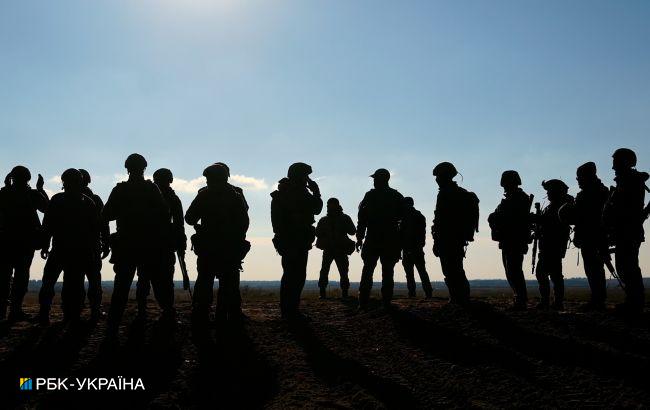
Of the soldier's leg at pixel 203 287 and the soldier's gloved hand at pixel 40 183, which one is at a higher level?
the soldier's gloved hand at pixel 40 183

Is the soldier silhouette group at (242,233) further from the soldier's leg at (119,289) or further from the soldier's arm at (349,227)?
the soldier's arm at (349,227)

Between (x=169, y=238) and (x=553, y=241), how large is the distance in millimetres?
6514

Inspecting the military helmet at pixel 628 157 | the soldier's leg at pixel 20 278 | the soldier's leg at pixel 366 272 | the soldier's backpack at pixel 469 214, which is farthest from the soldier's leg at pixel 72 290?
the military helmet at pixel 628 157

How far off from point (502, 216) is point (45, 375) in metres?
7.13

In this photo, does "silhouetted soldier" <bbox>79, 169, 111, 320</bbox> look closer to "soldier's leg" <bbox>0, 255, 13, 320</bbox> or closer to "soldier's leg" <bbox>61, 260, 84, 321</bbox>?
"soldier's leg" <bbox>61, 260, 84, 321</bbox>

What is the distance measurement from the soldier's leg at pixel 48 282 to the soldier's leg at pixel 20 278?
0.71 metres

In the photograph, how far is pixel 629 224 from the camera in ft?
23.0

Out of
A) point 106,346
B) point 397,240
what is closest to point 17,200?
point 106,346

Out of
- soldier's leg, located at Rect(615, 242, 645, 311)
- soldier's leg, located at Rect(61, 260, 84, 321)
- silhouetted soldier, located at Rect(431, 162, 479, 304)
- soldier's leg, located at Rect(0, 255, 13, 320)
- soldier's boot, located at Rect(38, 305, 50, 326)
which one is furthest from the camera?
silhouetted soldier, located at Rect(431, 162, 479, 304)

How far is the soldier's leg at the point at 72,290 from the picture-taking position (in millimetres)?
7441

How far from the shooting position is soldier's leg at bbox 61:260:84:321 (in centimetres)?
744

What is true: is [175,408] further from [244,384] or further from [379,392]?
[379,392]

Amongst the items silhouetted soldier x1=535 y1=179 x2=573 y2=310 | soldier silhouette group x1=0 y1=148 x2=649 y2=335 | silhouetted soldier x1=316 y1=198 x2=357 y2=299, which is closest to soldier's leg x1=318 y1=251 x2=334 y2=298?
silhouetted soldier x1=316 y1=198 x2=357 y2=299

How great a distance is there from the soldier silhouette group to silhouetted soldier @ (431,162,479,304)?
0.02 m
